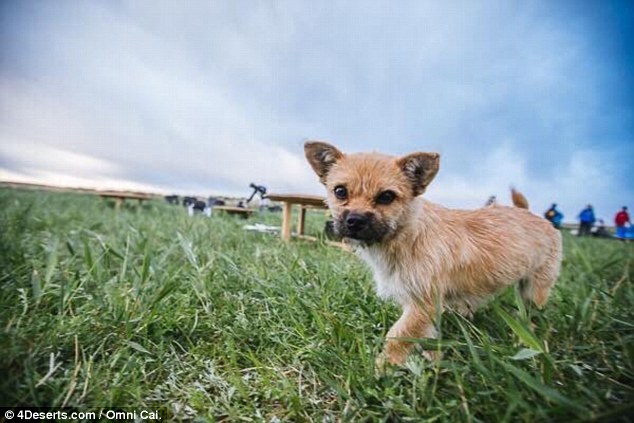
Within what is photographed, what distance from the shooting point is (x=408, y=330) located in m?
1.86

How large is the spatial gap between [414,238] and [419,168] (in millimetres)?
494

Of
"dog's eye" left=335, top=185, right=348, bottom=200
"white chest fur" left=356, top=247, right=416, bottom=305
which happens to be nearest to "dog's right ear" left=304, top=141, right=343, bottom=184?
"dog's eye" left=335, top=185, right=348, bottom=200

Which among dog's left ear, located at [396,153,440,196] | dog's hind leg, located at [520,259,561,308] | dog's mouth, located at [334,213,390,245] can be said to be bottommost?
dog's hind leg, located at [520,259,561,308]

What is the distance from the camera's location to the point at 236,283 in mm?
2666

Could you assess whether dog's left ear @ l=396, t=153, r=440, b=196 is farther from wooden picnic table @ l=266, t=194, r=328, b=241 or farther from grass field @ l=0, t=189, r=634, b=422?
wooden picnic table @ l=266, t=194, r=328, b=241

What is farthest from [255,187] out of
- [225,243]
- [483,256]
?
[483,256]

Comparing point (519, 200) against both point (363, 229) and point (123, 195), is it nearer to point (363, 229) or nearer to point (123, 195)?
point (363, 229)

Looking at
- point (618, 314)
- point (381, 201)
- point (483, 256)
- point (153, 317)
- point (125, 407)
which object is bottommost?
point (125, 407)

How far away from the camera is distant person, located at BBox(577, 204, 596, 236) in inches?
318

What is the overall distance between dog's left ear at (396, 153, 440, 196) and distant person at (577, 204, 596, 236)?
834cm

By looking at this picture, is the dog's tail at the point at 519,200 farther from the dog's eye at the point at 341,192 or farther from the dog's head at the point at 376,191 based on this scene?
the dog's eye at the point at 341,192

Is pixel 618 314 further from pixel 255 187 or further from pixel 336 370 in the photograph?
pixel 255 187

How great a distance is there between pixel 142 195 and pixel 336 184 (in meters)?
9.42

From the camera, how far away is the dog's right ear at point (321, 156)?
7.88ft
